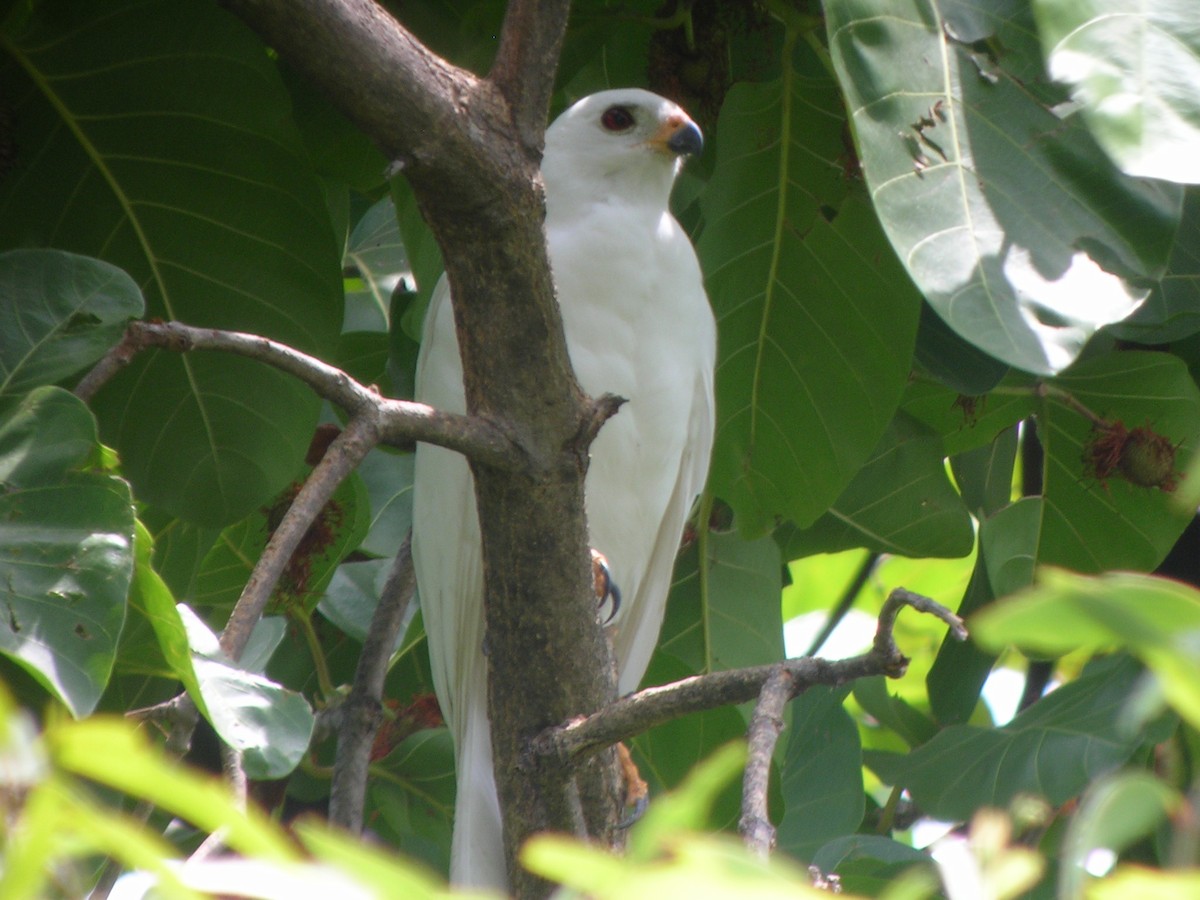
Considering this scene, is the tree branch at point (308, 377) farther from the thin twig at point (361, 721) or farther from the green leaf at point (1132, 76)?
the thin twig at point (361, 721)

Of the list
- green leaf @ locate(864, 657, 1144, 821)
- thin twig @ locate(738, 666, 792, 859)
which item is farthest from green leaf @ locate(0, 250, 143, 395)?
green leaf @ locate(864, 657, 1144, 821)

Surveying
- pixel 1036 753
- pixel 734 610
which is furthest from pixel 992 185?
pixel 734 610

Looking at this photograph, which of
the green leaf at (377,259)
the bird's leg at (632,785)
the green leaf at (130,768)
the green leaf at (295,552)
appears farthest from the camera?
the green leaf at (377,259)

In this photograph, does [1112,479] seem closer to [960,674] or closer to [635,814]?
[960,674]

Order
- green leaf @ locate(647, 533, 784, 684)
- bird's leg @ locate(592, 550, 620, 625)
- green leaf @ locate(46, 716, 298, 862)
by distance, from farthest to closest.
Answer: green leaf @ locate(647, 533, 784, 684), bird's leg @ locate(592, 550, 620, 625), green leaf @ locate(46, 716, 298, 862)

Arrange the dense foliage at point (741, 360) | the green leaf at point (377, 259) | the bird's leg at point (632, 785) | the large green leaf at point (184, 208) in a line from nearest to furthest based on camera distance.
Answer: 1. the dense foliage at point (741, 360)
2. the large green leaf at point (184, 208)
3. the bird's leg at point (632, 785)
4. the green leaf at point (377, 259)

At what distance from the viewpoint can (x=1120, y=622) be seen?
1.36 ft

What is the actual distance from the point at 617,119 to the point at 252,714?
186 centimetres

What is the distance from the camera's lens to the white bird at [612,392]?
2.78 meters

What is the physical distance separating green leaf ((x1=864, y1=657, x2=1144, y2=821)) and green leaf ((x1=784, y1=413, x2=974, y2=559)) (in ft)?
1.87

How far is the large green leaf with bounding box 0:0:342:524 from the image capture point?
226cm

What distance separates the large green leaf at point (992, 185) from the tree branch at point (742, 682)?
1.47 ft

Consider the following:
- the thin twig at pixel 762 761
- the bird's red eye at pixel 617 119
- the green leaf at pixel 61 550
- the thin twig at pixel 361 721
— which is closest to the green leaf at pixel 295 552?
the thin twig at pixel 361 721

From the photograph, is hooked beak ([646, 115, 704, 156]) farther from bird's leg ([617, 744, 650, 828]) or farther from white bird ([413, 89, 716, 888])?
bird's leg ([617, 744, 650, 828])
